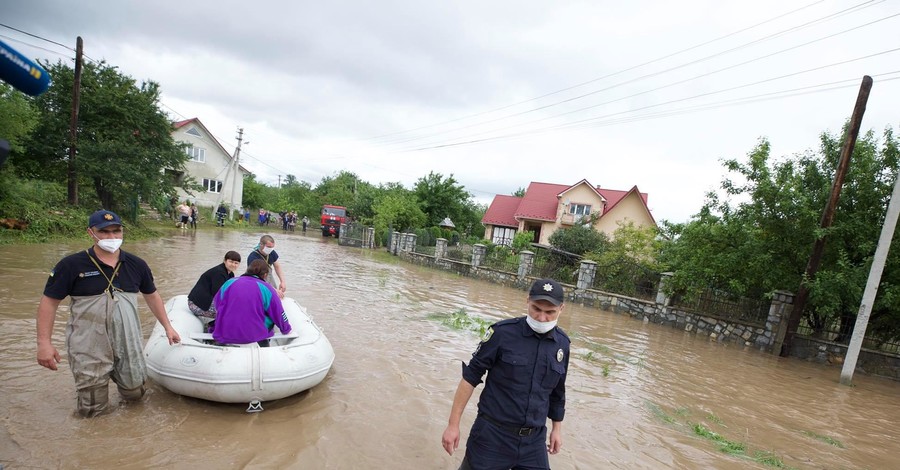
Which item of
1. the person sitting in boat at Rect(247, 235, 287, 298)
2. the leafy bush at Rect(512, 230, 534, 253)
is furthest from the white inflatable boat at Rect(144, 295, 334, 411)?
the leafy bush at Rect(512, 230, 534, 253)

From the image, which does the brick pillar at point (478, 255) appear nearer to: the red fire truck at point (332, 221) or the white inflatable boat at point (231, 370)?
the white inflatable boat at point (231, 370)

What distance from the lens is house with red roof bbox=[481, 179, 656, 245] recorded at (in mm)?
29875

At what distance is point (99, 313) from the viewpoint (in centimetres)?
345

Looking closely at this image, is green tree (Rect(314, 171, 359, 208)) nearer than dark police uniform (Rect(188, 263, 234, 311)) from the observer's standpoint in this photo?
No

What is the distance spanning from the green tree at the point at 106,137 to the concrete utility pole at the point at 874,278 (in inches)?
927

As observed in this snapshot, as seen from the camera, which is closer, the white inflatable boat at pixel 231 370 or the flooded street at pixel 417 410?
the flooded street at pixel 417 410

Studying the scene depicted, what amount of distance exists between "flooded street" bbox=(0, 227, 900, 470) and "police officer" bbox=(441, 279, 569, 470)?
60.8 inches

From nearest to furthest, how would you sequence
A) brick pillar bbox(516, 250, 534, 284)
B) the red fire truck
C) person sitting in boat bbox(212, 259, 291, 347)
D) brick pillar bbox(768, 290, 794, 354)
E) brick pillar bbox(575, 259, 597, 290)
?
1. person sitting in boat bbox(212, 259, 291, 347)
2. brick pillar bbox(768, 290, 794, 354)
3. brick pillar bbox(575, 259, 597, 290)
4. brick pillar bbox(516, 250, 534, 284)
5. the red fire truck

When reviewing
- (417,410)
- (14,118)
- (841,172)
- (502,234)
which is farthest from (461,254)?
(14,118)

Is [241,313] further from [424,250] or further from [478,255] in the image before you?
[424,250]

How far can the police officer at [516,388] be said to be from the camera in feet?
7.96

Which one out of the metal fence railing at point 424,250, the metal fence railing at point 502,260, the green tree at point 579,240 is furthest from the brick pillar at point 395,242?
the green tree at point 579,240

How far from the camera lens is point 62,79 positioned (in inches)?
688

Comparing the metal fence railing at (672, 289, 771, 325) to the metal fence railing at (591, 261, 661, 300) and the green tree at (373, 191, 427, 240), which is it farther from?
the green tree at (373, 191, 427, 240)
